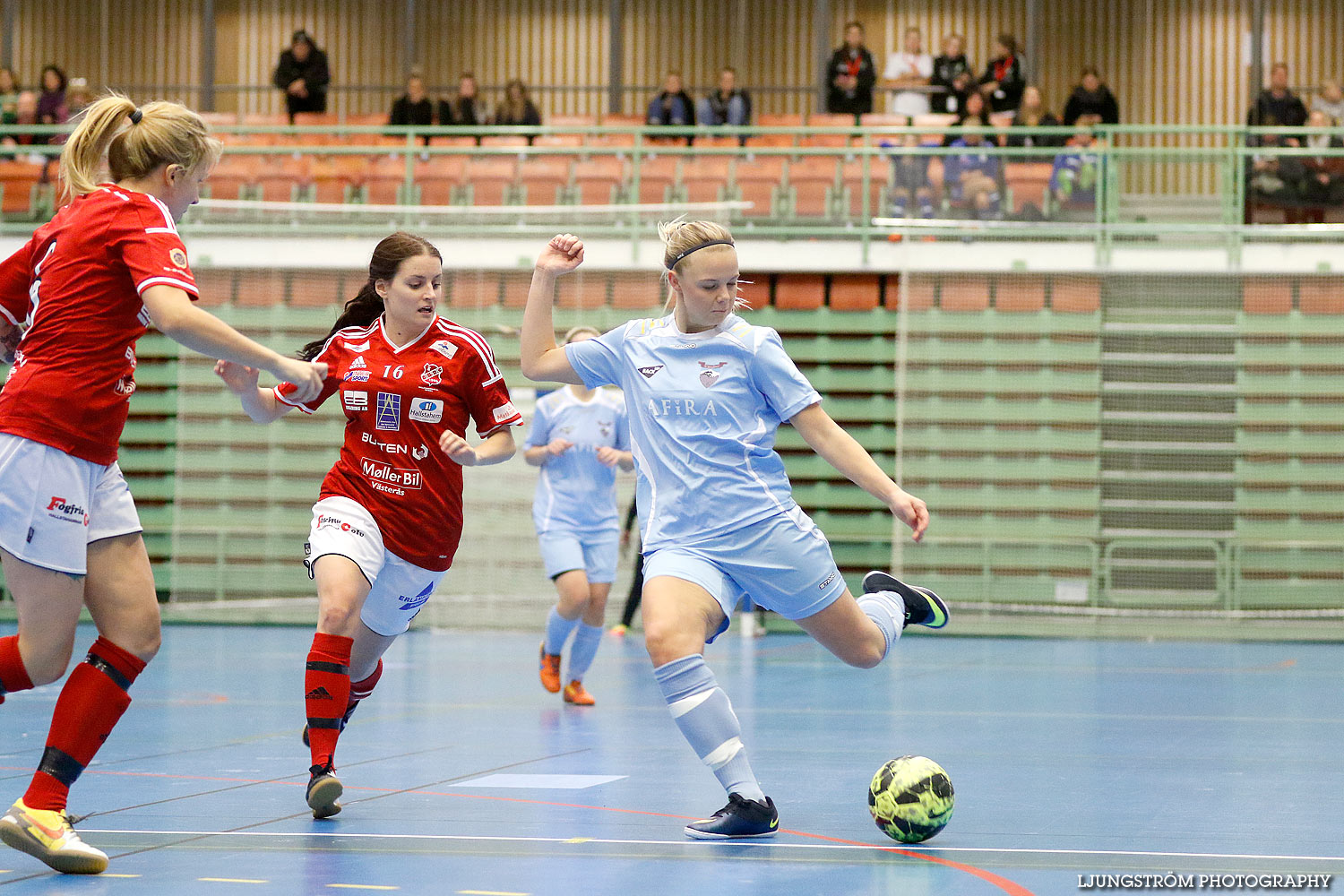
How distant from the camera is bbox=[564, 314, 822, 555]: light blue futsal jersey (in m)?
4.72

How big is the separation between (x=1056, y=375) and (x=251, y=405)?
11.8m

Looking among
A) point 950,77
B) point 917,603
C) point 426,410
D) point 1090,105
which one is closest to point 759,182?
point 950,77

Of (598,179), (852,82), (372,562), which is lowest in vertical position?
(372,562)

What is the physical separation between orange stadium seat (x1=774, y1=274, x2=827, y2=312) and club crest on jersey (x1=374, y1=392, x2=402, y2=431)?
1128 cm

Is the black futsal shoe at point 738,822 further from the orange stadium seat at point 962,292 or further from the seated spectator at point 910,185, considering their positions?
the seated spectator at point 910,185

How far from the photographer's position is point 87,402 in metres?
4.10

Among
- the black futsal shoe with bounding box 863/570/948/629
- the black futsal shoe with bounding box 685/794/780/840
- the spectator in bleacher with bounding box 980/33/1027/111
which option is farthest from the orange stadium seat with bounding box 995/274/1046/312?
the black futsal shoe with bounding box 685/794/780/840

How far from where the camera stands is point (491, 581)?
14.3 meters

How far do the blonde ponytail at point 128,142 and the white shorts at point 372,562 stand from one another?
1353mm

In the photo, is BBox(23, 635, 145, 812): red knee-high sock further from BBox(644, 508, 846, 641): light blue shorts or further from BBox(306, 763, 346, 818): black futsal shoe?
BBox(644, 508, 846, 641): light blue shorts

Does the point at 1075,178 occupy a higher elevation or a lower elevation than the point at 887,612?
higher

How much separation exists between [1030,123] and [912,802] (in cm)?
1313

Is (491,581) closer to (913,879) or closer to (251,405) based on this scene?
(251,405)

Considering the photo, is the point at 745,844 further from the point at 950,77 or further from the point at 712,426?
the point at 950,77
